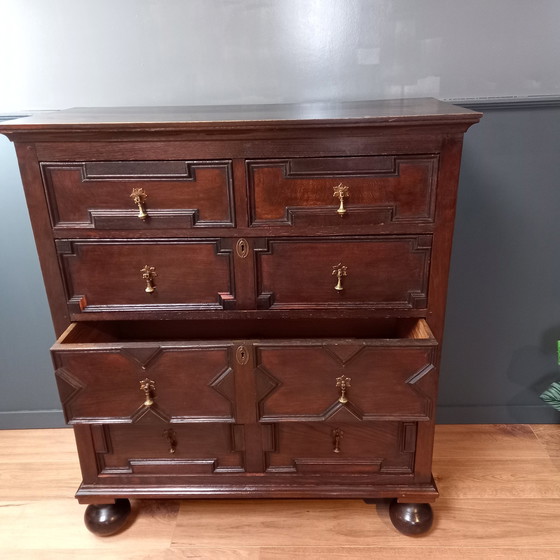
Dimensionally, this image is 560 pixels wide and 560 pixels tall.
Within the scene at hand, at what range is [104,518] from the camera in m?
1.45

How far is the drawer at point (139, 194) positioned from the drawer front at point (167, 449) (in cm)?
50

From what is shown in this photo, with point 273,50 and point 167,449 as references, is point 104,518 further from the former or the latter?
point 273,50

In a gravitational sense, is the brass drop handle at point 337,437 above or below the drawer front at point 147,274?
below

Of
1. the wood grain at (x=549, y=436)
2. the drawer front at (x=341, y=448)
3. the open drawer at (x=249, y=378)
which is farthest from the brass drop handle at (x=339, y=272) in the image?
the wood grain at (x=549, y=436)

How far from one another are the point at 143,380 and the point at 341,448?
52 centimetres

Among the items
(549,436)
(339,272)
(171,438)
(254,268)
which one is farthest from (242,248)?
(549,436)

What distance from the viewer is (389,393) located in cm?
125

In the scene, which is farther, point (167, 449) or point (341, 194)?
point (167, 449)

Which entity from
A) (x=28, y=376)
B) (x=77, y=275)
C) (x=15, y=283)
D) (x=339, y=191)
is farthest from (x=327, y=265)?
(x=28, y=376)

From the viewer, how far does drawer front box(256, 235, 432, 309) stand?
1245 millimetres

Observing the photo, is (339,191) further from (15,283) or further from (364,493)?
(15,283)

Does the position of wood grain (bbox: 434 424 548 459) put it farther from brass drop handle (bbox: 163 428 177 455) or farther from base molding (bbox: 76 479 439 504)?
brass drop handle (bbox: 163 428 177 455)

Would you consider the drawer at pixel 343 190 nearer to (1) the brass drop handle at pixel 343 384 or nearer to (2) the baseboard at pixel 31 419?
(1) the brass drop handle at pixel 343 384

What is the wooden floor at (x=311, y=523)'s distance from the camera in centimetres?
141
